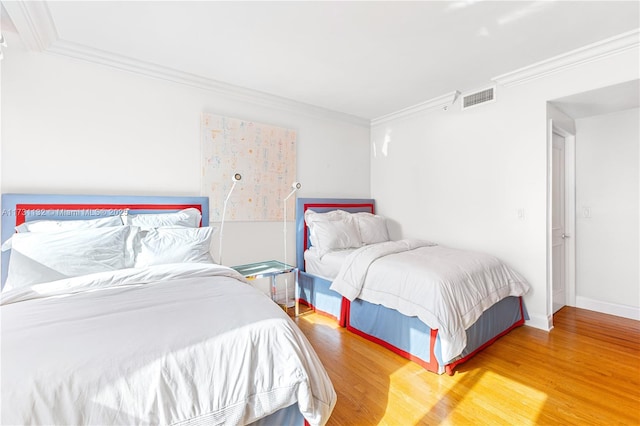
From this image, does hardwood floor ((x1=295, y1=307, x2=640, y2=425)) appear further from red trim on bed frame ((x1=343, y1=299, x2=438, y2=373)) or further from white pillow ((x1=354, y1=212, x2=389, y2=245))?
white pillow ((x1=354, y1=212, x2=389, y2=245))

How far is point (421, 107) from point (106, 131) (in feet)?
11.5

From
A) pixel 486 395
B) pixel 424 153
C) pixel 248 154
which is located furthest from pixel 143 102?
pixel 486 395

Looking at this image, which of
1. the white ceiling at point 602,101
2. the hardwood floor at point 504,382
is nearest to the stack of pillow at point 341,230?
the hardwood floor at point 504,382

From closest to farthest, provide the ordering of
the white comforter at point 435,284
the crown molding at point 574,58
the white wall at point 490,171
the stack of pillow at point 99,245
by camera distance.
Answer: the stack of pillow at point 99,245 < the white comforter at point 435,284 < the crown molding at point 574,58 < the white wall at point 490,171

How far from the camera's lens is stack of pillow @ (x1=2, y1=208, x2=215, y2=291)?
1.81 m

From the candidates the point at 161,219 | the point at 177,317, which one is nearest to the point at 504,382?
the point at 177,317

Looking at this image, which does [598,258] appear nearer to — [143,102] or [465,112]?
[465,112]

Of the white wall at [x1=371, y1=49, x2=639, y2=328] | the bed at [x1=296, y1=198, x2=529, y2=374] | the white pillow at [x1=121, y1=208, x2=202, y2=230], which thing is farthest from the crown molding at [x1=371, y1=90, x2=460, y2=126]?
the white pillow at [x1=121, y1=208, x2=202, y2=230]

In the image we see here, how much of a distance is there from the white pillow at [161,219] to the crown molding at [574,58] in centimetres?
334

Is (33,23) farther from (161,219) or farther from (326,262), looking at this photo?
(326,262)

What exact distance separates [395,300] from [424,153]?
227 centimetres

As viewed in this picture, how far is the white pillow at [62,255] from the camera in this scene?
178cm

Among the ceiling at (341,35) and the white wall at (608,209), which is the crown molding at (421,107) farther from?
the white wall at (608,209)

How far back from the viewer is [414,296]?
7.42 feet
